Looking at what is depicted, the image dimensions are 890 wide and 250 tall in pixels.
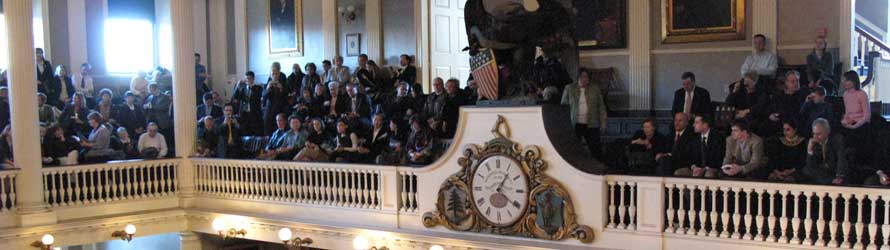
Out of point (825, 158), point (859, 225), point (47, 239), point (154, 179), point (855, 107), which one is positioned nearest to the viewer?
point (859, 225)

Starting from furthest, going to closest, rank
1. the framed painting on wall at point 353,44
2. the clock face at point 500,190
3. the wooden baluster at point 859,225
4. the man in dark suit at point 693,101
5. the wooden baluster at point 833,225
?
1. the framed painting on wall at point 353,44
2. the man in dark suit at point 693,101
3. the clock face at point 500,190
4. the wooden baluster at point 833,225
5. the wooden baluster at point 859,225

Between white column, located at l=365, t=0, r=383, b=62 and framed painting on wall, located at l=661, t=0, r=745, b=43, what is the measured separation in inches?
191

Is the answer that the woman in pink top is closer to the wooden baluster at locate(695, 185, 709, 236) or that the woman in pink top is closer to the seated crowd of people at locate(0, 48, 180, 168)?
the wooden baluster at locate(695, 185, 709, 236)

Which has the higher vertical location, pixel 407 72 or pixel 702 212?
pixel 407 72

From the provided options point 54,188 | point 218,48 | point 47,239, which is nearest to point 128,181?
point 54,188

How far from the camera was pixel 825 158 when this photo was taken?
7.60m

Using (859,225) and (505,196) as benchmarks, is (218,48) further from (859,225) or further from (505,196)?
(859,225)

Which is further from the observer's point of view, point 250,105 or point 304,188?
point 250,105

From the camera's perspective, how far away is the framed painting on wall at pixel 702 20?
11812 mm

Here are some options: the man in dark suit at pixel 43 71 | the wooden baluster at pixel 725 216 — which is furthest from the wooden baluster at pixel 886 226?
the man in dark suit at pixel 43 71

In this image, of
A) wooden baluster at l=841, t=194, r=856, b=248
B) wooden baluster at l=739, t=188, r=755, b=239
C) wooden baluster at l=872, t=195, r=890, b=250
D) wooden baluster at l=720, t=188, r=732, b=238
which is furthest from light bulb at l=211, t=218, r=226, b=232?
wooden baluster at l=872, t=195, r=890, b=250

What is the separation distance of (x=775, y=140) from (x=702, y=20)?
4177 mm

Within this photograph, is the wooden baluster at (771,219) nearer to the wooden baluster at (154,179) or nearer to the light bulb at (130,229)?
the light bulb at (130,229)

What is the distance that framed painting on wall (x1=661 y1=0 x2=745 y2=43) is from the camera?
38.8 ft
